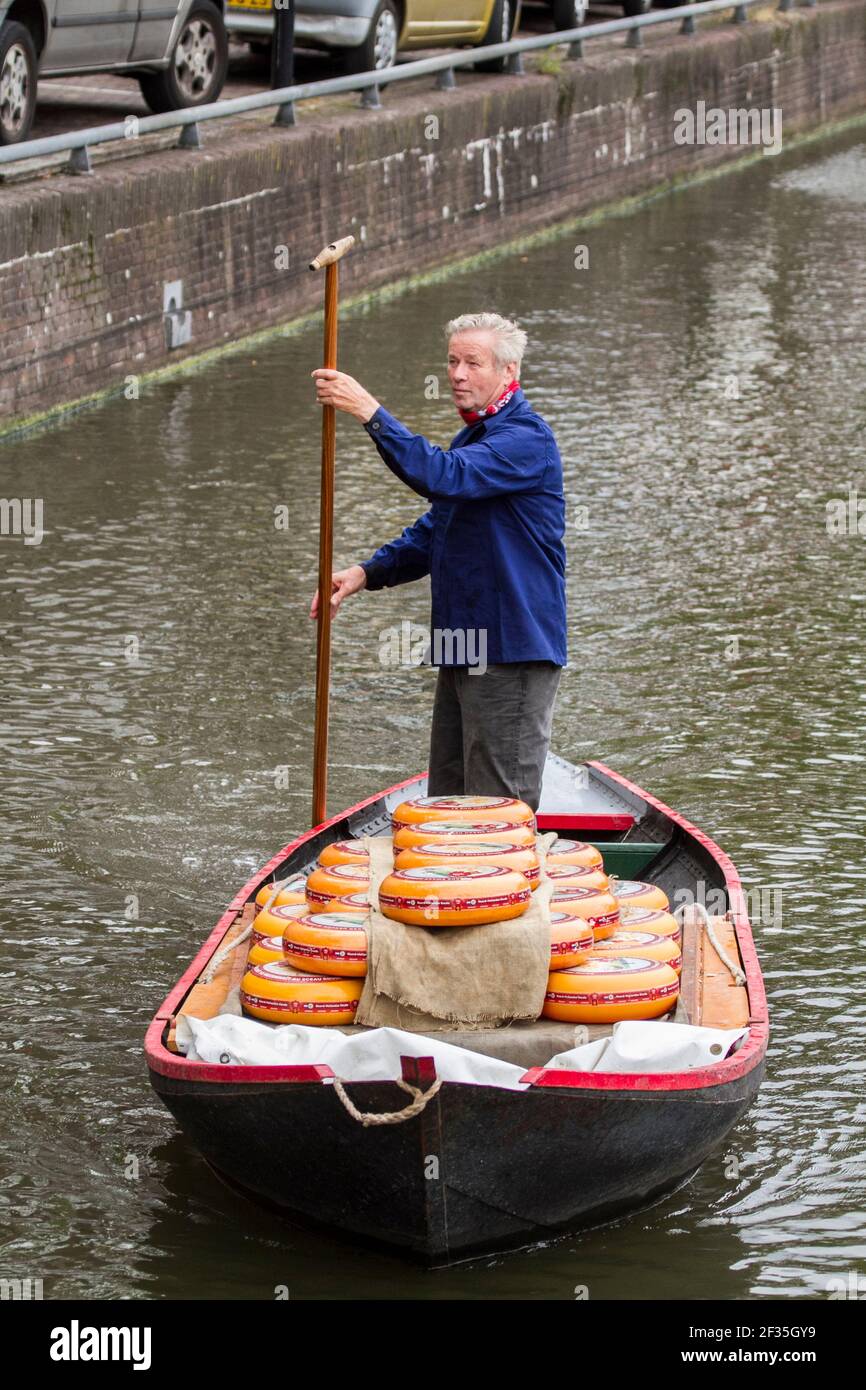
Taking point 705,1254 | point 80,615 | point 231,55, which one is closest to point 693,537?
point 80,615

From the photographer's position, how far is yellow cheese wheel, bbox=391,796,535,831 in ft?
21.2

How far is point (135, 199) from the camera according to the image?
15.9 m

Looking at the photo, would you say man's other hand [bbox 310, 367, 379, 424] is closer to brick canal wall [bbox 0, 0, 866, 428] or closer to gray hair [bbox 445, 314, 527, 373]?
gray hair [bbox 445, 314, 527, 373]

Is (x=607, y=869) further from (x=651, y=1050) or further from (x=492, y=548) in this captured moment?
(x=651, y=1050)

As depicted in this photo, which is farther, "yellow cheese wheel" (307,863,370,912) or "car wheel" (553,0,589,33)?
"car wheel" (553,0,589,33)

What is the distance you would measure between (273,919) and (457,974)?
89cm

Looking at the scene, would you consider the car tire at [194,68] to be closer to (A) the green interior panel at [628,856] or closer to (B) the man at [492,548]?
(A) the green interior panel at [628,856]

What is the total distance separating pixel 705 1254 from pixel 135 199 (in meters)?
11.4

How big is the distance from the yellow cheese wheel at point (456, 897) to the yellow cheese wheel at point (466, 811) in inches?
20.5

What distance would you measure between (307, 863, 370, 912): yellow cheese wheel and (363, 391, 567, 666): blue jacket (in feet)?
2.69

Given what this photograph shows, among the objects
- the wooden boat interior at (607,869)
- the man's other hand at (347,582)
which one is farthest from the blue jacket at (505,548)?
the wooden boat interior at (607,869)

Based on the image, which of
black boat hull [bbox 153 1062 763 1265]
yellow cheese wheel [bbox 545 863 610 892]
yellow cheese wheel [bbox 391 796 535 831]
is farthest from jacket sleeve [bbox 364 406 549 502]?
black boat hull [bbox 153 1062 763 1265]

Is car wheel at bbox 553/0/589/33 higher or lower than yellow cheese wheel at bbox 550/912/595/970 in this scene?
higher
